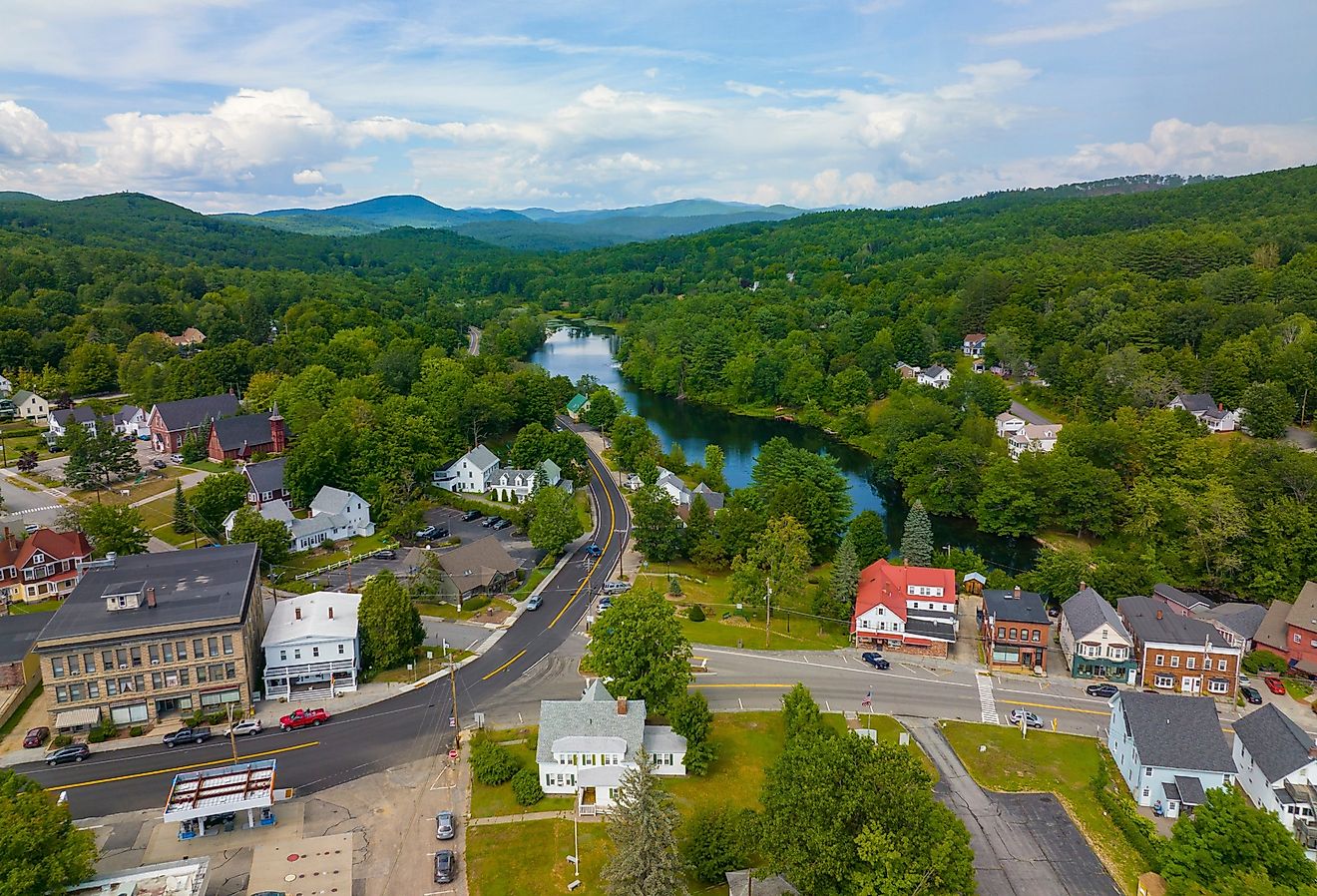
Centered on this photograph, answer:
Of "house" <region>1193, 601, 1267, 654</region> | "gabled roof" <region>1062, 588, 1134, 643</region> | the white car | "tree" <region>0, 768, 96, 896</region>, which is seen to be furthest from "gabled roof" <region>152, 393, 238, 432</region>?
"house" <region>1193, 601, 1267, 654</region>

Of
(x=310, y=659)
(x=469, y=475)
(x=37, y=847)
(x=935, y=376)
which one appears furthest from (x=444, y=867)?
(x=935, y=376)

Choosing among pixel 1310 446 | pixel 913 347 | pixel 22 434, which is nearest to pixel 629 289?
pixel 913 347

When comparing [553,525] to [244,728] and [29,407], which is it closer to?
[244,728]

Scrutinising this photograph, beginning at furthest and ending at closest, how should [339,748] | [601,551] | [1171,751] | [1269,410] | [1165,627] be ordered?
[1269,410] → [601,551] → [1165,627] → [339,748] → [1171,751]

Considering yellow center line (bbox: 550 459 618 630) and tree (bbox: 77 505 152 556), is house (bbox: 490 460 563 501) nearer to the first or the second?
yellow center line (bbox: 550 459 618 630)

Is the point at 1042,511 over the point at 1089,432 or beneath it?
beneath

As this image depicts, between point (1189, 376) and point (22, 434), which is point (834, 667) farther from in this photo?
point (22, 434)

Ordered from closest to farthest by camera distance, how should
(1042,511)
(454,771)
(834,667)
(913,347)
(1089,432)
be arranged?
(454,771) < (834,667) < (1042,511) < (1089,432) < (913,347)
